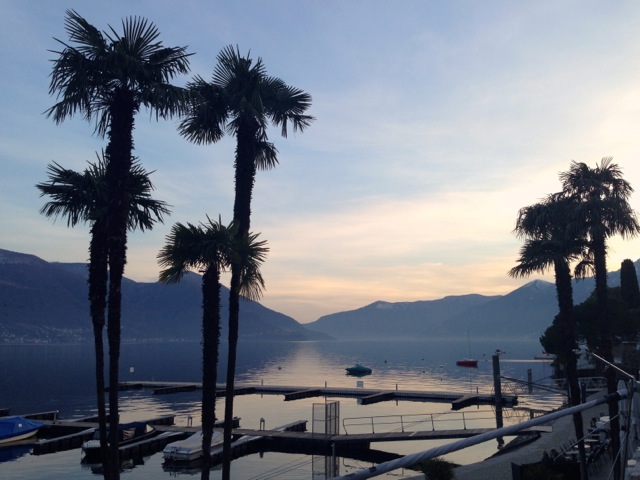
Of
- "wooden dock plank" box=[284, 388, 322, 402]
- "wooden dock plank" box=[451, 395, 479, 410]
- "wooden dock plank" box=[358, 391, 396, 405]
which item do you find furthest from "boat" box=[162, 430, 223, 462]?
"wooden dock plank" box=[284, 388, 322, 402]

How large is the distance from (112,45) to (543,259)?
22.1 meters

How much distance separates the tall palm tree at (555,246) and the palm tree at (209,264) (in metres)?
15.3

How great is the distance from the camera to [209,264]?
69.0 feet

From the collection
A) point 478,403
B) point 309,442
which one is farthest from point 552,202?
point 478,403

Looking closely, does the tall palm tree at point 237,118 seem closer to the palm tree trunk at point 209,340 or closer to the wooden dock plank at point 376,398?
the palm tree trunk at point 209,340

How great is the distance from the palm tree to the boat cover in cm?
4579

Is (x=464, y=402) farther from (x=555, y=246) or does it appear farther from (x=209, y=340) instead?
(x=209, y=340)

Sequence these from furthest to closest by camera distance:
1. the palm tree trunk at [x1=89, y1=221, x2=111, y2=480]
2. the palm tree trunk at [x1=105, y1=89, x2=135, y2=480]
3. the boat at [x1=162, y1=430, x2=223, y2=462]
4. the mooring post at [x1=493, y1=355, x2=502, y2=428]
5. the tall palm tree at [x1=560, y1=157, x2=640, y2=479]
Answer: the mooring post at [x1=493, y1=355, x2=502, y2=428]
the boat at [x1=162, y1=430, x2=223, y2=462]
the tall palm tree at [x1=560, y1=157, x2=640, y2=479]
the palm tree trunk at [x1=105, y1=89, x2=135, y2=480]
the palm tree trunk at [x1=89, y1=221, x2=111, y2=480]

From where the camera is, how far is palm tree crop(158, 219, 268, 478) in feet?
68.1

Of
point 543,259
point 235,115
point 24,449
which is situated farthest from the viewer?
point 24,449

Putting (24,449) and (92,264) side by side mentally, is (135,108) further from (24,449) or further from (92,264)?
(24,449)

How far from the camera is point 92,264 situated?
727 inches

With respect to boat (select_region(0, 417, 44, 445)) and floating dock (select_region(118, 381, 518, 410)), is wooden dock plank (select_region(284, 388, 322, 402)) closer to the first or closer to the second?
floating dock (select_region(118, 381, 518, 410))

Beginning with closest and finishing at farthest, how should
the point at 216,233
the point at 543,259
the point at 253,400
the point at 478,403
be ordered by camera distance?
the point at 216,233, the point at 543,259, the point at 478,403, the point at 253,400
